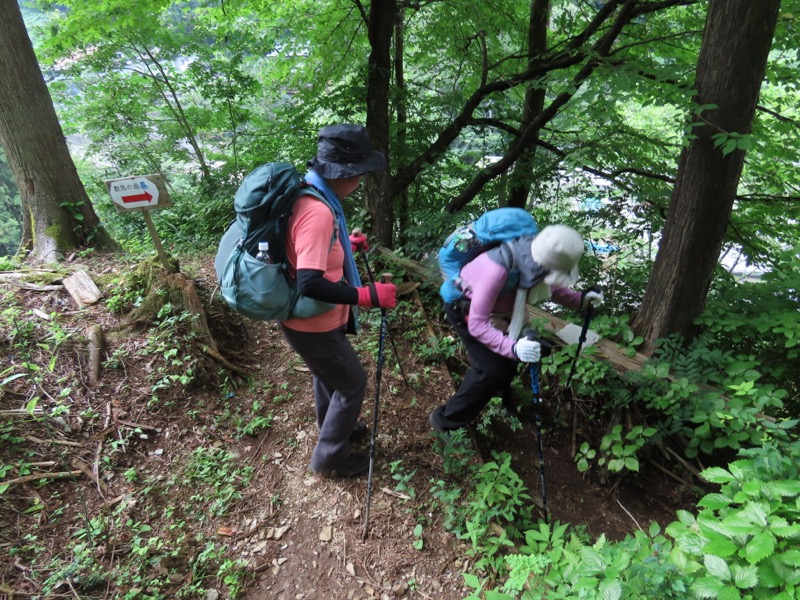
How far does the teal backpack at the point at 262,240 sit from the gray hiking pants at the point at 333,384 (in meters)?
0.31

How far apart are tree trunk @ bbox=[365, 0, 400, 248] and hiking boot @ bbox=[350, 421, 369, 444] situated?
10.4 ft

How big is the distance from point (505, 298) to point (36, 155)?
19.5 feet

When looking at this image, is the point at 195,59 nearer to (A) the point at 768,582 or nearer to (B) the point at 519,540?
(B) the point at 519,540

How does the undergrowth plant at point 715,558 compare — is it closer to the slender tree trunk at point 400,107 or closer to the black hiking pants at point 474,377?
the black hiking pants at point 474,377

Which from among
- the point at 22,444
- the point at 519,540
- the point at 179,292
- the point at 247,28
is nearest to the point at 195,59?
the point at 247,28

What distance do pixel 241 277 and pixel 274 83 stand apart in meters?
6.99

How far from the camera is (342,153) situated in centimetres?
267

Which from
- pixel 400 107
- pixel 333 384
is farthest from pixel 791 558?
pixel 400 107

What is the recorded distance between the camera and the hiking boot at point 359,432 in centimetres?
379

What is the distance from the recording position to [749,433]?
10.2 ft

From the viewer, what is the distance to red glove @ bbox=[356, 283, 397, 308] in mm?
2646

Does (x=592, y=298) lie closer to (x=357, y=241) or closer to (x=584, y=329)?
(x=584, y=329)

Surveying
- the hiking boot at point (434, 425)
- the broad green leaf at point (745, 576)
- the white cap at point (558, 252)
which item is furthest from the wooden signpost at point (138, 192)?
the broad green leaf at point (745, 576)

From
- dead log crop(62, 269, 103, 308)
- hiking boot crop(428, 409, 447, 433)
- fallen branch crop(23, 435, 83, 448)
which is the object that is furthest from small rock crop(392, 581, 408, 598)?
dead log crop(62, 269, 103, 308)
